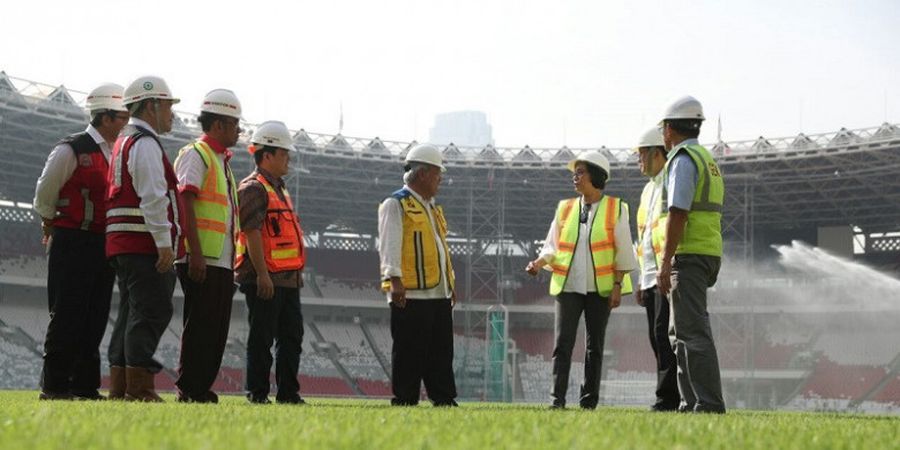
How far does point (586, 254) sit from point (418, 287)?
1.54 metres

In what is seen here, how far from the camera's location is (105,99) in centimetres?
678

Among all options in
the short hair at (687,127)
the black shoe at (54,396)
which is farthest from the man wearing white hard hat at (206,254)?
the short hair at (687,127)

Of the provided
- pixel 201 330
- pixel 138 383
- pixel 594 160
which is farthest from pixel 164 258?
pixel 594 160

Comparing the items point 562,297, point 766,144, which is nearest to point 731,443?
point 562,297

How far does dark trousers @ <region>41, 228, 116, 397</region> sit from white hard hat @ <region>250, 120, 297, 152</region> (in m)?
1.76

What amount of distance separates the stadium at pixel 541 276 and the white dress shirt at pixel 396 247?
82.2 ft

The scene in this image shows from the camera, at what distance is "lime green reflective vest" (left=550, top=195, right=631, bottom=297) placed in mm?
8312

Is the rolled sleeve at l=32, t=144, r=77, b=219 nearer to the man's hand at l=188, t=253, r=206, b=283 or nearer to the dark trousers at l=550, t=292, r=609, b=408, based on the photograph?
the man's hand at l=188, t=253, r=206, b=283

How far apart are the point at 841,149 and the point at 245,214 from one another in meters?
28.3

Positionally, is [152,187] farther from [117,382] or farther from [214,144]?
[117,382]

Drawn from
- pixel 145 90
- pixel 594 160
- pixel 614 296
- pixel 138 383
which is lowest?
pixel 138 383

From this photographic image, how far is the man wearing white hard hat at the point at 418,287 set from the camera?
727 cm

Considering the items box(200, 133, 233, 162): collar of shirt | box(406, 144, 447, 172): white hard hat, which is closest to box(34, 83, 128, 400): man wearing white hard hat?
box(200, 133, 233, 162): collar of shirt

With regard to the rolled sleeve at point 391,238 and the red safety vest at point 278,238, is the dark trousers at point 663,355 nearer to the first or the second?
the rolled sleeve at point 391,238
